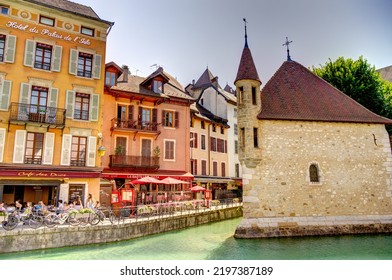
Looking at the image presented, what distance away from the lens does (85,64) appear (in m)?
15.0

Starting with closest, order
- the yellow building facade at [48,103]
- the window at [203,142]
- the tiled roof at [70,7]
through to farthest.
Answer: the yellow building facade at [48,103], the tiled roof at [70,7], the window at [203,142]

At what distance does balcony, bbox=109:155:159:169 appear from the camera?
55.9 feet

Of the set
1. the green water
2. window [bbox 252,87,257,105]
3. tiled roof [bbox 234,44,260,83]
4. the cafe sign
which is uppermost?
the cafe sign

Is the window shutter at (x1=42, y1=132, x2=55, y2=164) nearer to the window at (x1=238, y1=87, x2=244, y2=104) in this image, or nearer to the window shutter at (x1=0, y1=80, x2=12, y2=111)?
the window shutter at (x1=0, y1=80, x2=12, y2=111)

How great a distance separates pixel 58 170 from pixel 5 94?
404 cm

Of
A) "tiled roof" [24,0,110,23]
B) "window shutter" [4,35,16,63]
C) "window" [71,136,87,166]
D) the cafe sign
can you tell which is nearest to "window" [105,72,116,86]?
the cafe sign

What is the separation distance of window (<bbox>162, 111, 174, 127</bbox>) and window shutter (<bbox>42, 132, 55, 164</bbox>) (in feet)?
24.8

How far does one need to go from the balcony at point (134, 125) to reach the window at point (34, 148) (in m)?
4.63

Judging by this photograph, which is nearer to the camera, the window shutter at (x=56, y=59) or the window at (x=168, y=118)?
the window shutter at (x=56, y=59)

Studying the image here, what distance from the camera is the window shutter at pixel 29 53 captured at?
44.3 feet

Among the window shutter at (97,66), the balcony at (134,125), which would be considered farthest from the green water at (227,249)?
the window shutter at (97,66)

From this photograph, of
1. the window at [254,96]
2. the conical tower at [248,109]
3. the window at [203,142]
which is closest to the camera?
the conical tower at [248,109]

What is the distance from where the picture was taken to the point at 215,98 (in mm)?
27438

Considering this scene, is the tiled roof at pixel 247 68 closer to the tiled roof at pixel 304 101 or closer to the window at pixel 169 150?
the tiled roof at pixel 304 101
